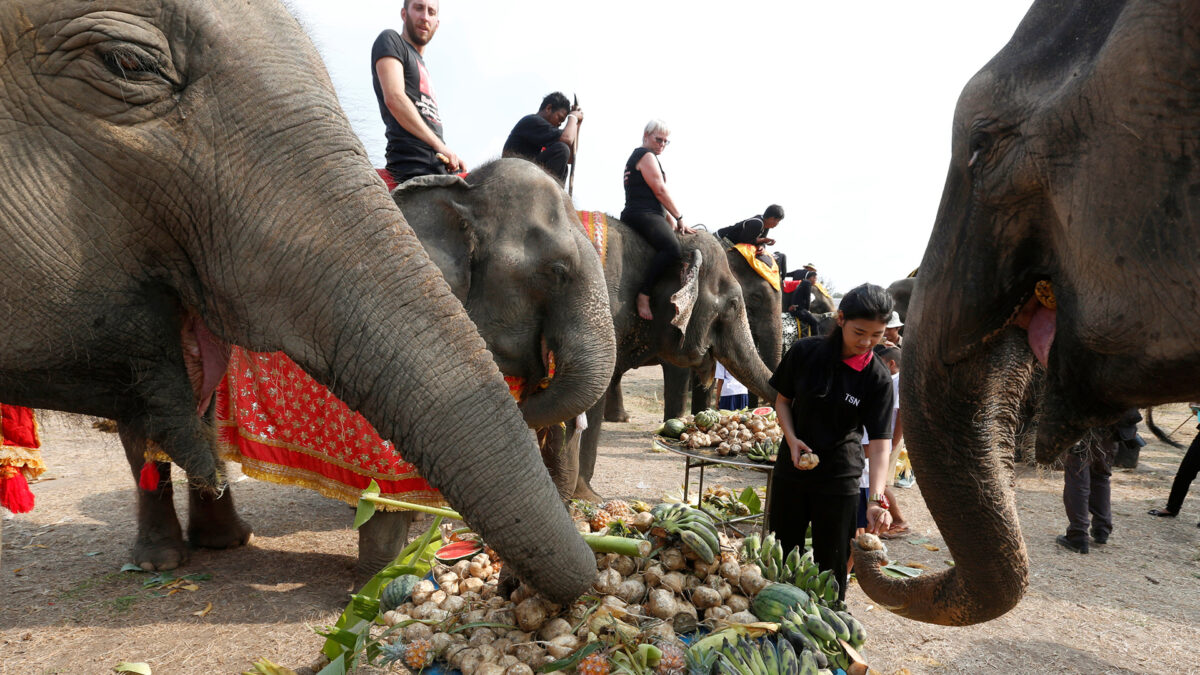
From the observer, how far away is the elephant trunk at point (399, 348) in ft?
4.67

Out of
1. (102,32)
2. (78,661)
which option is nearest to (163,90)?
(102,32)

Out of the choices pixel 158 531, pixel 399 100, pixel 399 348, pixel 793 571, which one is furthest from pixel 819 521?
pixel 158 531

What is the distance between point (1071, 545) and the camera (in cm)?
613

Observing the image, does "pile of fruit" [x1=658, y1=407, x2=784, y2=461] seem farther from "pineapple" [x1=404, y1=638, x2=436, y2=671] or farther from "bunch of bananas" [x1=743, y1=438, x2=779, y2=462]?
"pineapple" [x1=404, y1=638, x2=436, y2=671]

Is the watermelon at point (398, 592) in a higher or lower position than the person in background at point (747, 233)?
lower

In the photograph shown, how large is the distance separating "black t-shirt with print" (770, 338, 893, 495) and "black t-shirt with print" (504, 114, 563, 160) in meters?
2.88

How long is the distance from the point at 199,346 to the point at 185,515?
4.94m

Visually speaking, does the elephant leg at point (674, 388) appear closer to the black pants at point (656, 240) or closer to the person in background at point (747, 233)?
the person in background at point (747, 233)

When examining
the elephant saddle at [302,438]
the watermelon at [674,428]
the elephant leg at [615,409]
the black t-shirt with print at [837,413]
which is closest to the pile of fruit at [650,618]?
the black t-shirt with print at [837,413]

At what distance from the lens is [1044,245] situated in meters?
1.33

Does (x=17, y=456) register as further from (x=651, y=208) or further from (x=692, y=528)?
(x=651, y=208)

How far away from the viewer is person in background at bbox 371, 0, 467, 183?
13.4ft

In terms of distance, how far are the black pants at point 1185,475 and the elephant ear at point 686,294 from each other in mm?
5120

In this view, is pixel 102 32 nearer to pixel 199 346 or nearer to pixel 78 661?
pixel 199 346
